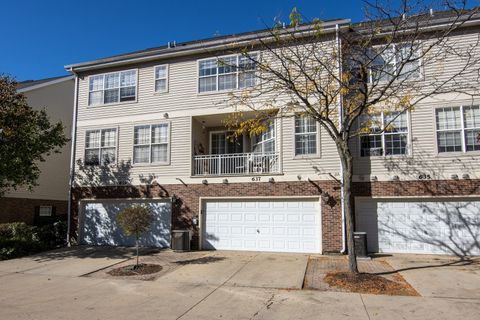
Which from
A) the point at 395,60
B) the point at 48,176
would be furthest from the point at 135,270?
the point at 48,176

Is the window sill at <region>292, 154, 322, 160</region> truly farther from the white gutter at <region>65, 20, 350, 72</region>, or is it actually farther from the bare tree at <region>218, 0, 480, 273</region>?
the white gutter at <region>65, 20, 350, 72</region>

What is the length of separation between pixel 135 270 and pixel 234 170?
6.09m

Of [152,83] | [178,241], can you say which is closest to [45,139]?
[152,83]

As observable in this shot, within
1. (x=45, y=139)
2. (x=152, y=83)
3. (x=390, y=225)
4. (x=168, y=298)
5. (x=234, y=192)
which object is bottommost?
(x=168, y=298)

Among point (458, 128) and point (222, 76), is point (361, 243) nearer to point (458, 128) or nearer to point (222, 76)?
point (458, 128)

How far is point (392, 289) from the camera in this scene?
8695mm

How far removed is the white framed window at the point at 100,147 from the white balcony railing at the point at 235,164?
4.02 m

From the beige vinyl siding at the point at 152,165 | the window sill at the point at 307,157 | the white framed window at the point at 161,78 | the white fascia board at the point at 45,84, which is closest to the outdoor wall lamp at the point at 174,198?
the beige vinyl siding at the point at 152,165

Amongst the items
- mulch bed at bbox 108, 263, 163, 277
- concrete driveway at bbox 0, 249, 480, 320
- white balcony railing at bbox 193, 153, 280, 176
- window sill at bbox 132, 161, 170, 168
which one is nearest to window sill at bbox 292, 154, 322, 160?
white balcony railing at bbox 193, 153, 280, 176

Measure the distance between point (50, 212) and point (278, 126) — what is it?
14470mm

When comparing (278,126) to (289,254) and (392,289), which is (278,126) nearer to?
(289,254)

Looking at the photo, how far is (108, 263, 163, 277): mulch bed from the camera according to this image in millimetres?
11062

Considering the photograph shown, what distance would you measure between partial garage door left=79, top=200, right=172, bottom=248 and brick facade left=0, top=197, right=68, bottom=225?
→ 15.2 ft

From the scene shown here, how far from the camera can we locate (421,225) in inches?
530
